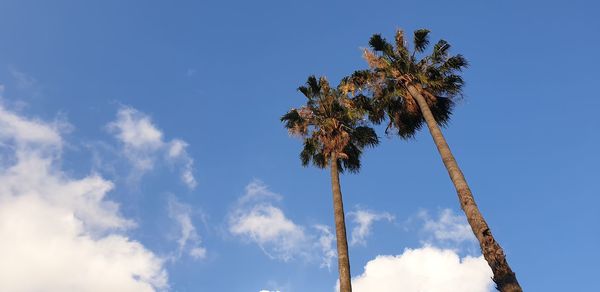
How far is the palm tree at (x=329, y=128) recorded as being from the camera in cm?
2581

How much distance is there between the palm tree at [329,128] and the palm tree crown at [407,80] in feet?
7.38

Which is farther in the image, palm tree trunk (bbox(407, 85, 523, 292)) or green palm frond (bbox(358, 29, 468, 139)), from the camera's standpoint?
green palm frond (bbox(358, 29, 468, 139))

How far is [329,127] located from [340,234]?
289 inches

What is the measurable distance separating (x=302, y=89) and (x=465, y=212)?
14831 millimetres

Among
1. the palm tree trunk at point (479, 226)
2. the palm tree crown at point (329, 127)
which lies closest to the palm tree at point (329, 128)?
the palm tree crown at point (329, 127)

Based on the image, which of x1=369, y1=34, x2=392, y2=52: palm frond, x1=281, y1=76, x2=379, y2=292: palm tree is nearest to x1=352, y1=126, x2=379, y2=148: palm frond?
x1=281, y1=76, x2=379, y2=292: palm tree

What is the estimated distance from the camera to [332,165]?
24.1 m

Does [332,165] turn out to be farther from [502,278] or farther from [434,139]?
[502,278]

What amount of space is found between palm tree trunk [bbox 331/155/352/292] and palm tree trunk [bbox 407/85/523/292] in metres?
5.04

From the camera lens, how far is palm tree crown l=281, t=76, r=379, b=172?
85.0 ft

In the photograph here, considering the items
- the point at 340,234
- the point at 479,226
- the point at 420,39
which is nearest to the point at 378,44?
the point at 420,39

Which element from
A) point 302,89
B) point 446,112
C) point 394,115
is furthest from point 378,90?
point 302,89

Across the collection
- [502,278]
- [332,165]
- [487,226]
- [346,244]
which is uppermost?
[332,165]

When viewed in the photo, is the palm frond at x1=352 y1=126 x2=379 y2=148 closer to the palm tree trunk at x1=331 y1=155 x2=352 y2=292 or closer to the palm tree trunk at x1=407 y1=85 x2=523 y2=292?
the palm tree trunk at x1=331 y1=155 x2=352 y2=292
